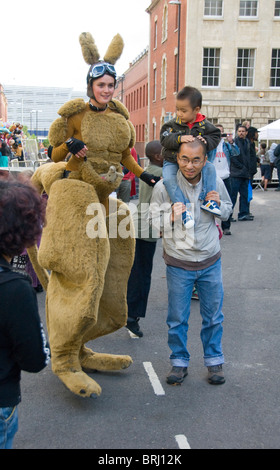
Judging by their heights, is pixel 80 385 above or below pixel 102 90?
below

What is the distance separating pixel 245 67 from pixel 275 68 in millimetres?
1780

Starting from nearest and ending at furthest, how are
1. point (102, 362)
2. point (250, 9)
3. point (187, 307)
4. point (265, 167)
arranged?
point (187, 307) → point (102, 362) → point (265, 167) → point (250, 9)

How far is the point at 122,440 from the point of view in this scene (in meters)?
3.03

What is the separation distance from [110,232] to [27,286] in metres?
1.99

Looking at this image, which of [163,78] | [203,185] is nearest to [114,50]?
[203,185]

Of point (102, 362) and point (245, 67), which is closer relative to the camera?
point (102, 362)

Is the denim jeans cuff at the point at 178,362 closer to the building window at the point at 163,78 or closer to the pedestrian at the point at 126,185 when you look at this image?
the pedestrian at the point at 126,185

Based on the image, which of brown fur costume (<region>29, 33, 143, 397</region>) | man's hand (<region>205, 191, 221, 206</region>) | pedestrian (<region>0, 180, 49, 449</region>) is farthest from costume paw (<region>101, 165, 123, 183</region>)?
pedestrian (<region>0, 180, 49, 449</region>)

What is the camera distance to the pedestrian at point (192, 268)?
149 inches

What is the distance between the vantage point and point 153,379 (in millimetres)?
3934

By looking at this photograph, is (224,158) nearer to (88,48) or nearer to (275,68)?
(88,48)

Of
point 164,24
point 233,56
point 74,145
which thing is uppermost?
point 164,24

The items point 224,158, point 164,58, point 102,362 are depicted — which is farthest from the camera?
point 164,58

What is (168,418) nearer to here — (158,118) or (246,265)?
(246,265)
